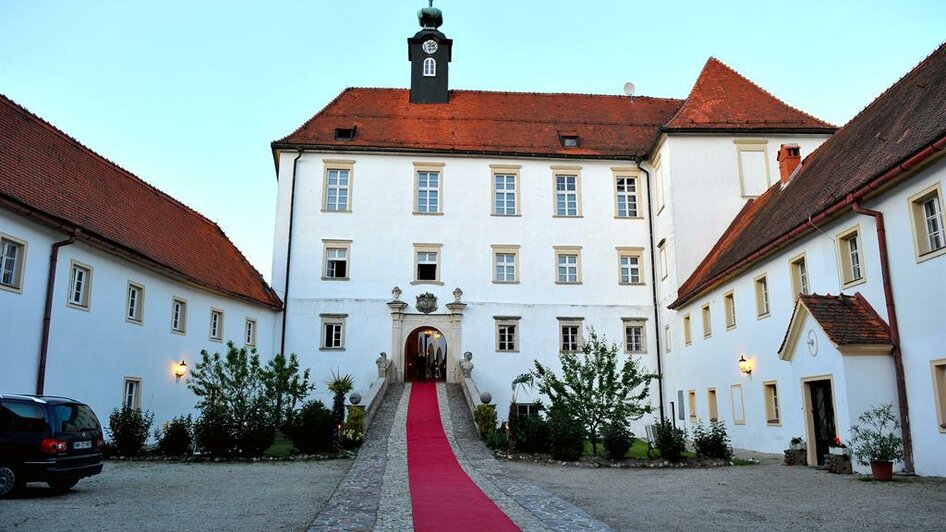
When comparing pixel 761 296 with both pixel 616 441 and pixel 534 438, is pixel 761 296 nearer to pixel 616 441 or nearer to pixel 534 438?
pixel 616 441

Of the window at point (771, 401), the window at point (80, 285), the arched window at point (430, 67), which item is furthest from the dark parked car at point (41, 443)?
the arched window at point (430, 67)

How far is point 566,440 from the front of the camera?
17062mm

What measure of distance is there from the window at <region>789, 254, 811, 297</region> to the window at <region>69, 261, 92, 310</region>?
55.8 ft

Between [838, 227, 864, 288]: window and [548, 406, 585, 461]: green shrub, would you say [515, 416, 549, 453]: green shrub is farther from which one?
[838, 227, 864, 288]: window

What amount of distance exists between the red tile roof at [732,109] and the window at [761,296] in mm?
9456

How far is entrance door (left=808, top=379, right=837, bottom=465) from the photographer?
15.3 m

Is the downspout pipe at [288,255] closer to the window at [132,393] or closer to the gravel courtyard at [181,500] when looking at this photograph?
the window at [132,393]

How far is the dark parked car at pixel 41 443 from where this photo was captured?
414 inches

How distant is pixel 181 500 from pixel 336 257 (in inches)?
757

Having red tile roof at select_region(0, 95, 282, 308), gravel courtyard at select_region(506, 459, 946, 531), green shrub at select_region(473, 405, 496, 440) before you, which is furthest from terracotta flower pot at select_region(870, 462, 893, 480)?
red tile roof at select_region(0, 95, 282, 308)

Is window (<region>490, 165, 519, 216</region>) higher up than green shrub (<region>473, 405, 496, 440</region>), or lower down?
higher up

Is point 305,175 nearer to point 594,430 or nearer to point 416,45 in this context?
point 416,45

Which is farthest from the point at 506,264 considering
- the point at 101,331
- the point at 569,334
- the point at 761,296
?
the point at 101,331

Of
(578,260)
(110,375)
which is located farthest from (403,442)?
(578,260)
